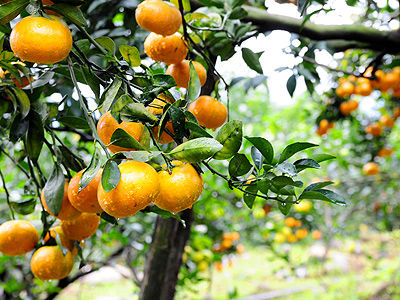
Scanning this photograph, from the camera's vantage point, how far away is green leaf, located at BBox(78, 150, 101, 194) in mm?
328

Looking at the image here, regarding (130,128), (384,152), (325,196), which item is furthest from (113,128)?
(384,152)

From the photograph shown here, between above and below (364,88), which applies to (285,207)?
above

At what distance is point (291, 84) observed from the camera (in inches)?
37.9

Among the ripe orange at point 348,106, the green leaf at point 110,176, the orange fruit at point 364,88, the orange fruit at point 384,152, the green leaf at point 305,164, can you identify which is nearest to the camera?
the green leaf at point 110,176

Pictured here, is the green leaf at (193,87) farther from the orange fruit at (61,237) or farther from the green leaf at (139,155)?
the orange fruit at (61,237)

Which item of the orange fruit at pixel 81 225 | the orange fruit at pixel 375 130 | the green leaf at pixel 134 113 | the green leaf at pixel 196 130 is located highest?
the green leaf at pixel 134 113

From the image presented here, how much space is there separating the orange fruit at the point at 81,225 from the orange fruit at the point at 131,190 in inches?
7.5

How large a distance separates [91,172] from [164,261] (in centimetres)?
63

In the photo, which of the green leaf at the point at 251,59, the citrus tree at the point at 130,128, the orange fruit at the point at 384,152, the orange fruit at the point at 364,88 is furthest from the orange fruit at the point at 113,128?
the orange fruit at the point at 384,152

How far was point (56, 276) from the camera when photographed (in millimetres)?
Answer: 542

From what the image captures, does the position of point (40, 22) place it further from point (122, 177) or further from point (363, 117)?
point (363, 117)

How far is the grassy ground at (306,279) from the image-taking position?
3.67 metres

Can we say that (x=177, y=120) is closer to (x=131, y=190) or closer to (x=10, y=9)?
(x=131, y=190)

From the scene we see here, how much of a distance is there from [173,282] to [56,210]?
543mm
